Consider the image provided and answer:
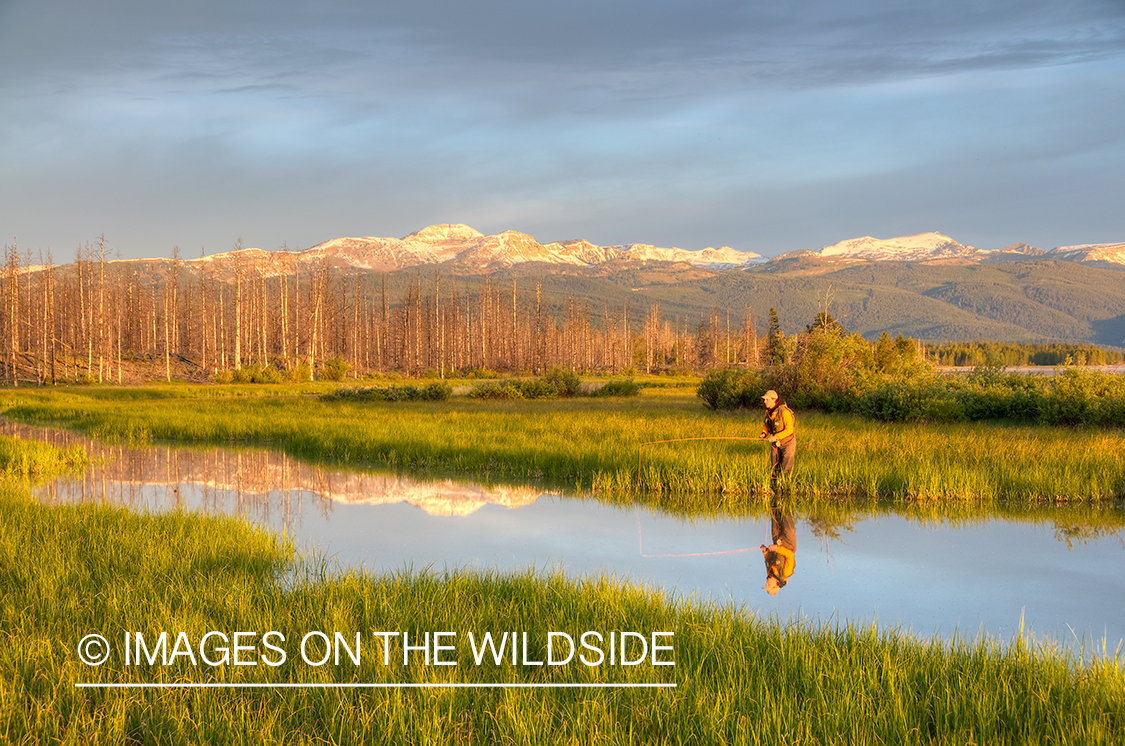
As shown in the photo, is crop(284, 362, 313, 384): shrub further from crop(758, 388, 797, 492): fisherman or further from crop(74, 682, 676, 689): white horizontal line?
crop(74, 682, 676, 689): white horizontal line

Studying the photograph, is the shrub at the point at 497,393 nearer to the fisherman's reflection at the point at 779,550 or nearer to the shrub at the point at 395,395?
the shrub at the point at 395,395

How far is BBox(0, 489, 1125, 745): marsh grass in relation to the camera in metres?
5.06

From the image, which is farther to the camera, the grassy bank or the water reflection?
the grassy bank

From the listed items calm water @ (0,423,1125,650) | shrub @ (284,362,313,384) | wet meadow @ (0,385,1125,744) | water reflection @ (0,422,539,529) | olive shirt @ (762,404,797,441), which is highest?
olive shirt @ (762,404,797,441)

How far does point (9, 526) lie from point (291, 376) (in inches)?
2194

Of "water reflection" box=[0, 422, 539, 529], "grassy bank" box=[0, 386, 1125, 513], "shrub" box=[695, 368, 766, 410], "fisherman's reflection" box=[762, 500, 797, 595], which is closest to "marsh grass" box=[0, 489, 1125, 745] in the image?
"fisherman's reflection" box=[762, 500, 797, 595]

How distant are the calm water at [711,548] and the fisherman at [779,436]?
193 centimetres

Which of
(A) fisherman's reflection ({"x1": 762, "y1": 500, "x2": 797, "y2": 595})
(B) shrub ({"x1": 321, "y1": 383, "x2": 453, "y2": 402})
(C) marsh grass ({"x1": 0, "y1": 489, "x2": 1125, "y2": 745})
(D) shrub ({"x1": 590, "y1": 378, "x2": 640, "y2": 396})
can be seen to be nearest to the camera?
(C) marsh grass ({"x1": 0, "y1": 489, "x2": 1125, "y2": 745})

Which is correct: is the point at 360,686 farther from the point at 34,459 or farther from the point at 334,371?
the point at 334,371

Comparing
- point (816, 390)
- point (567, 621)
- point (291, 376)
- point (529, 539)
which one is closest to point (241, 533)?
point (529, 539)

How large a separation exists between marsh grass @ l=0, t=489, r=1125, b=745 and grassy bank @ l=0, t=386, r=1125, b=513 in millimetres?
7500

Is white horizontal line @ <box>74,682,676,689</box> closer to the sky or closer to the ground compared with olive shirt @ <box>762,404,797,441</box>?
closer to the ground

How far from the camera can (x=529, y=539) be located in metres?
12.4

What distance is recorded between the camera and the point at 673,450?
18750 mm
